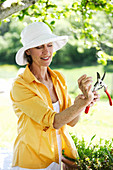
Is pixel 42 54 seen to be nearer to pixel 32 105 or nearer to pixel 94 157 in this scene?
pixel 32 105

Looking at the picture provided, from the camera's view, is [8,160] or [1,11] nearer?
[1,11]

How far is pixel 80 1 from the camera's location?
3.18 meters

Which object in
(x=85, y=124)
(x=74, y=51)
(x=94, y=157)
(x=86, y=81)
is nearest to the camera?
(x=86, y=81)

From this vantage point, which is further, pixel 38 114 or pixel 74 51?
pixel 74 51

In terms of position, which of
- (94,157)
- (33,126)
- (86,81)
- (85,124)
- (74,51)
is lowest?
(85,124)

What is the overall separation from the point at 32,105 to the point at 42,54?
37 cm

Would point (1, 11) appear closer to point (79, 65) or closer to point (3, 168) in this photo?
point (3, 168)

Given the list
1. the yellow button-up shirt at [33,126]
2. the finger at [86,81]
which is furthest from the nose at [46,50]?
the finger at [86,81]

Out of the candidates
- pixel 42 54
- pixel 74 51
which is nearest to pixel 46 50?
pixel 42 54

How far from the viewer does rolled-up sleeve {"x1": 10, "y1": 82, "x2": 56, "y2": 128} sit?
1.75 meters

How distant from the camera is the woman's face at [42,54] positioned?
191cm

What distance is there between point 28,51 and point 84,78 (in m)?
0.61

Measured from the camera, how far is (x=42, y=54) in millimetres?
1912

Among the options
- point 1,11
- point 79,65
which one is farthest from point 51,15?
point 79,65
